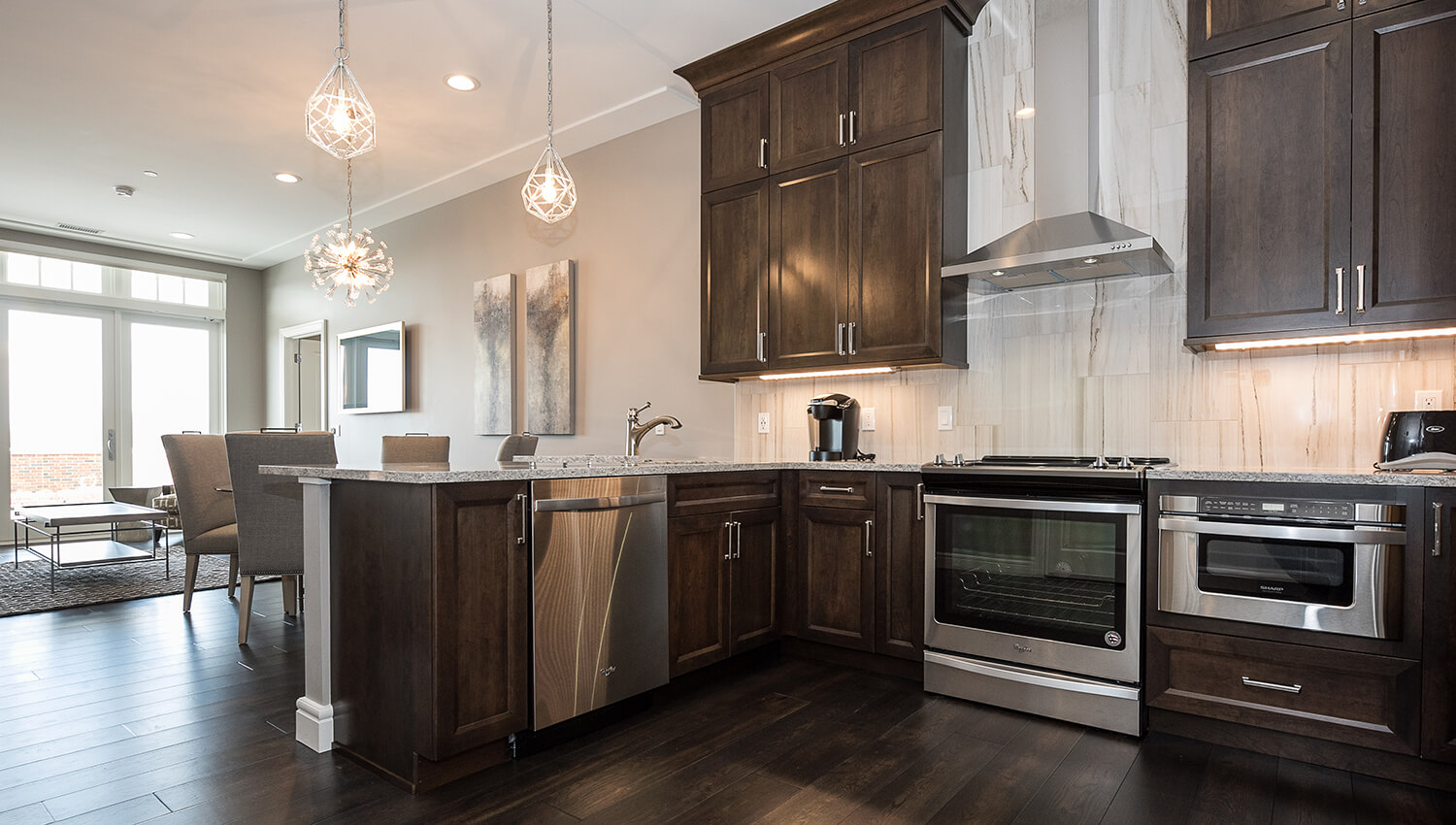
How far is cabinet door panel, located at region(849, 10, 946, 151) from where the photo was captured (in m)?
3.24

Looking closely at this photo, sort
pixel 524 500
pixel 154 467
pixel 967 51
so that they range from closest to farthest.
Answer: pixel 524 500
pixel 967 51
pixel 154 467

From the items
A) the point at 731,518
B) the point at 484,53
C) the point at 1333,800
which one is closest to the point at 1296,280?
the point at 1333,800

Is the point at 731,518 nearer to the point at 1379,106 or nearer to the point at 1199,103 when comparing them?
the point at 1199,103

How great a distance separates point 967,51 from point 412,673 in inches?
131

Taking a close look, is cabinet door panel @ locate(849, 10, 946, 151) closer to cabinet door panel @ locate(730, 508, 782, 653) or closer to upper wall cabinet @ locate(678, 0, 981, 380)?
upper wall cabinet @ locate(678, 0, 981, 380)

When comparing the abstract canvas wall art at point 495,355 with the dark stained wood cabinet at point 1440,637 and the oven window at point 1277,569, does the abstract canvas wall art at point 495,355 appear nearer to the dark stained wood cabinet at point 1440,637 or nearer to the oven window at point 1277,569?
the oven window at point 1277,569

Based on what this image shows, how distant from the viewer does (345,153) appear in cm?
280

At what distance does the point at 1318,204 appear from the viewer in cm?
250

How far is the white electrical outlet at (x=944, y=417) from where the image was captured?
348 cm

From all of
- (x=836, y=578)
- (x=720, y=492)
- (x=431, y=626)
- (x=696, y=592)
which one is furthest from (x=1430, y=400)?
(x=431, y=626)

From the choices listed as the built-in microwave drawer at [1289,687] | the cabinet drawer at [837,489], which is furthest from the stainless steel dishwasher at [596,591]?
the built-in microwave drawer at [1289,687]

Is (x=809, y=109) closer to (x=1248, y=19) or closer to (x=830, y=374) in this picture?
(x=830, y=374)

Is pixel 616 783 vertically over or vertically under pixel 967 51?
under

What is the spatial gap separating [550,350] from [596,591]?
2.85 m
